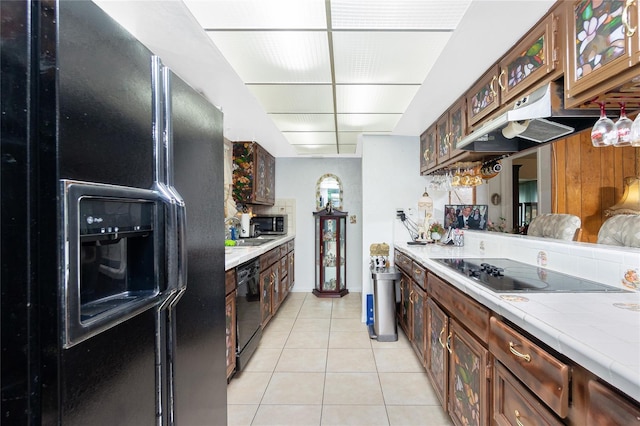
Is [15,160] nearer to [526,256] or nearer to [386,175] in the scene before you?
[526,256]

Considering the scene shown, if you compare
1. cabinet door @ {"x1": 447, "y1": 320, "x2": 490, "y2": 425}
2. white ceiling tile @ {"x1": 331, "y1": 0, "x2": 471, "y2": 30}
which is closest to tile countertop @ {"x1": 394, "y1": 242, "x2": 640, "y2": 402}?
cabinet door @ {"x1": 447, "y1": 320, "x2": 490, "y2": 425}

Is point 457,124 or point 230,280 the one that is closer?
point 230,280

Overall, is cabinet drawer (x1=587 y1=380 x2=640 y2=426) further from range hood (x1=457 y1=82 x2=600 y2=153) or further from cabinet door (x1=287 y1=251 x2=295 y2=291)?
cabinet door (x1=287 y1=251 x2=295 y2=291)

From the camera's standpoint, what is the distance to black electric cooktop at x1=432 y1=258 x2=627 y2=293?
4.06 feet

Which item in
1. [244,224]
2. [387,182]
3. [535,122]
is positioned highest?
[535,122]

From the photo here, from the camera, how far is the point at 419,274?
231 cm

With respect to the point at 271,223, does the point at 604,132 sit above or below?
above

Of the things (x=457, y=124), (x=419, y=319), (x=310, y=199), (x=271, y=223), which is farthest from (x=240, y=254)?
(x=310, y=199)

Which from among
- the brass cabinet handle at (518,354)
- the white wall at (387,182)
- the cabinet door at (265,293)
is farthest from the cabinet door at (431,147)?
the brass cabinet handle at (518,354)

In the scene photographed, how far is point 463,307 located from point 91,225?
1.53m

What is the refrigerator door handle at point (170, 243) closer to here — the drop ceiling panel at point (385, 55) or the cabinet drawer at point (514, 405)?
the cabinet drawer at point (514, 405)

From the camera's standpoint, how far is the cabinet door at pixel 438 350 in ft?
5.58

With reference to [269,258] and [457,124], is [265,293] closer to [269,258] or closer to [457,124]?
[269,258]

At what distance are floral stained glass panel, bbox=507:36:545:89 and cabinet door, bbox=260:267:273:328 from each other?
246cm
